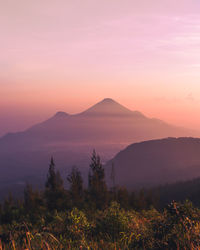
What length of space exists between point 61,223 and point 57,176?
95.8 m

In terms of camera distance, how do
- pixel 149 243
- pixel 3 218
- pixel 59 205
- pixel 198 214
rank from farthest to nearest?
pixel 59 205
pixel 3 218
pixel 198 214
pixel 149 243

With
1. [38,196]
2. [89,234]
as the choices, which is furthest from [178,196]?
[89,234]

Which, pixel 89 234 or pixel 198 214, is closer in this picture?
pixel 198 214

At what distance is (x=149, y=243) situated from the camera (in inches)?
287

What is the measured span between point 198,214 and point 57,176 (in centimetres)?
9814

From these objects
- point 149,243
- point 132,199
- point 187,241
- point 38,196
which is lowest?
point 132,199

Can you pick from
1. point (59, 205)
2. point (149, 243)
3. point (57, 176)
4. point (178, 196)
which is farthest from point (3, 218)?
point (178, 196)

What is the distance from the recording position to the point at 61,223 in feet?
31.0

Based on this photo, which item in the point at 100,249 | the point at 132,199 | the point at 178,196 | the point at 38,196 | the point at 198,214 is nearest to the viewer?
the point at 100,249

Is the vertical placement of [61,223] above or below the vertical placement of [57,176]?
above

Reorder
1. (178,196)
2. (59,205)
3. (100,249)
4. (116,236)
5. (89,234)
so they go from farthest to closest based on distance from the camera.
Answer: (178,196) < (59,205) < (89,234) < (116,236) < (100,249)

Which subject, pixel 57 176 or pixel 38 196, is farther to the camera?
pixel 57 176

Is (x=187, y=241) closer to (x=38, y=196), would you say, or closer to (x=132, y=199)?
(x=38, y=196)

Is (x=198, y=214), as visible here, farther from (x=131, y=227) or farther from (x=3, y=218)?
(x=3, y=218)
